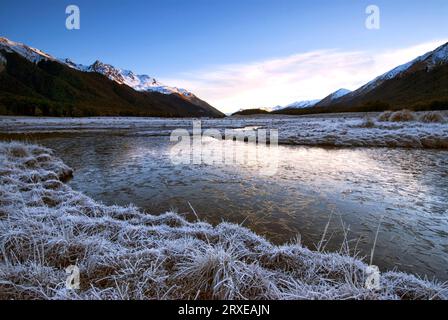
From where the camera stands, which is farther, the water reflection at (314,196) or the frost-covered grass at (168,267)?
the water reflection at (314,196)

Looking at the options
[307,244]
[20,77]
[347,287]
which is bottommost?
[307,244]

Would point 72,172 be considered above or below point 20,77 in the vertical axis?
below

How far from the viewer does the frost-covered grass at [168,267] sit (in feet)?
7.87

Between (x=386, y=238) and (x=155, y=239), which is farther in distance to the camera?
(x=386, y=238)

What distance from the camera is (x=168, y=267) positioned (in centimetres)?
294

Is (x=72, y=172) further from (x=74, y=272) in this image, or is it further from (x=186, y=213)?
(x=74, y=272)

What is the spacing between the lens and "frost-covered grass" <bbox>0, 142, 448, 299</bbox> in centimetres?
240

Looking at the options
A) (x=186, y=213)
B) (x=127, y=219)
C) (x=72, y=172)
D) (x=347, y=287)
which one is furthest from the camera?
(x=72, y=172)

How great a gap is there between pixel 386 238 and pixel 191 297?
3.53 metres

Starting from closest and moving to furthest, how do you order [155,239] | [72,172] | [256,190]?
1. [155,239]
2. [256,190]
3. [72,172]

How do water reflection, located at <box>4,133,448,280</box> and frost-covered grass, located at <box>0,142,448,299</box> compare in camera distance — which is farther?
water reflection, located at <box>4,133,448,280</box>

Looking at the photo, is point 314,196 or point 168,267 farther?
point 314,196

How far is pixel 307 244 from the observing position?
12.9 ft
